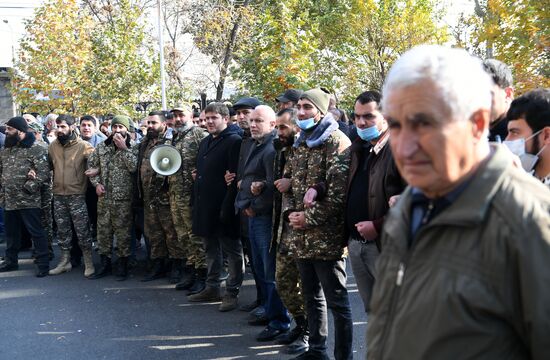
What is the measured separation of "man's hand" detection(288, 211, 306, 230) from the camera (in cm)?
461

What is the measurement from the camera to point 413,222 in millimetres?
1820

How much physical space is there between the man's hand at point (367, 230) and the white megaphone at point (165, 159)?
411 cm

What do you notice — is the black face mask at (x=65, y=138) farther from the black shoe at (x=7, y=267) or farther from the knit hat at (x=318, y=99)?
the knit hat at (x=318, y=99)

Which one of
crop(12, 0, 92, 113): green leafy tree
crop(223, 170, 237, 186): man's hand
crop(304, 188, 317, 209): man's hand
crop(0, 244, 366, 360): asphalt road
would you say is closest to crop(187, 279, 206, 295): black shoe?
crop(0, 244, 366, 360): asphalt road

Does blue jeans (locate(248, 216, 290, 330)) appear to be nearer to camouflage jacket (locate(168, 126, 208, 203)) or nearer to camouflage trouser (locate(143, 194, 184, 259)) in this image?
camouflage jacket (locate(168, 126, 208, 203))

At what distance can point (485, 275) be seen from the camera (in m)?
1.52

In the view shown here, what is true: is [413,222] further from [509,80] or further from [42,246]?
[42,246]

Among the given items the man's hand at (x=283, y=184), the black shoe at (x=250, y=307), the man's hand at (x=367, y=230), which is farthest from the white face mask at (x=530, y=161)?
the black shoe at (x=250, y=307)

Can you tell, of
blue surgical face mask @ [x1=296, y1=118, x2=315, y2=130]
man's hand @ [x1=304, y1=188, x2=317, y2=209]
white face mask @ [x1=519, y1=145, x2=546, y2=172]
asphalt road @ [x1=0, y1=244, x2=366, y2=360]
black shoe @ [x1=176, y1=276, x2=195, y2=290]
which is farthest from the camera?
black shoe @ [x1=176, y1=276, x2=195, y2=290]

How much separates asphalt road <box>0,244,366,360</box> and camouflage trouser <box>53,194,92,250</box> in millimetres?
697

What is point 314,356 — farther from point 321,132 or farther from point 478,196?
point 478,196

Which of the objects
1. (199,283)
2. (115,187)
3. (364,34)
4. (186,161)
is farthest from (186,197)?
(364,34)

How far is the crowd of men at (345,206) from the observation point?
154 cm

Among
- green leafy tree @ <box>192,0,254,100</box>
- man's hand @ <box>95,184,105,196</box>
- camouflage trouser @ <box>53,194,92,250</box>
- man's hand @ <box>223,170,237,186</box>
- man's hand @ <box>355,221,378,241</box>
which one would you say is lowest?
camouflage trouser @ <box>53,194,92,250</box>
